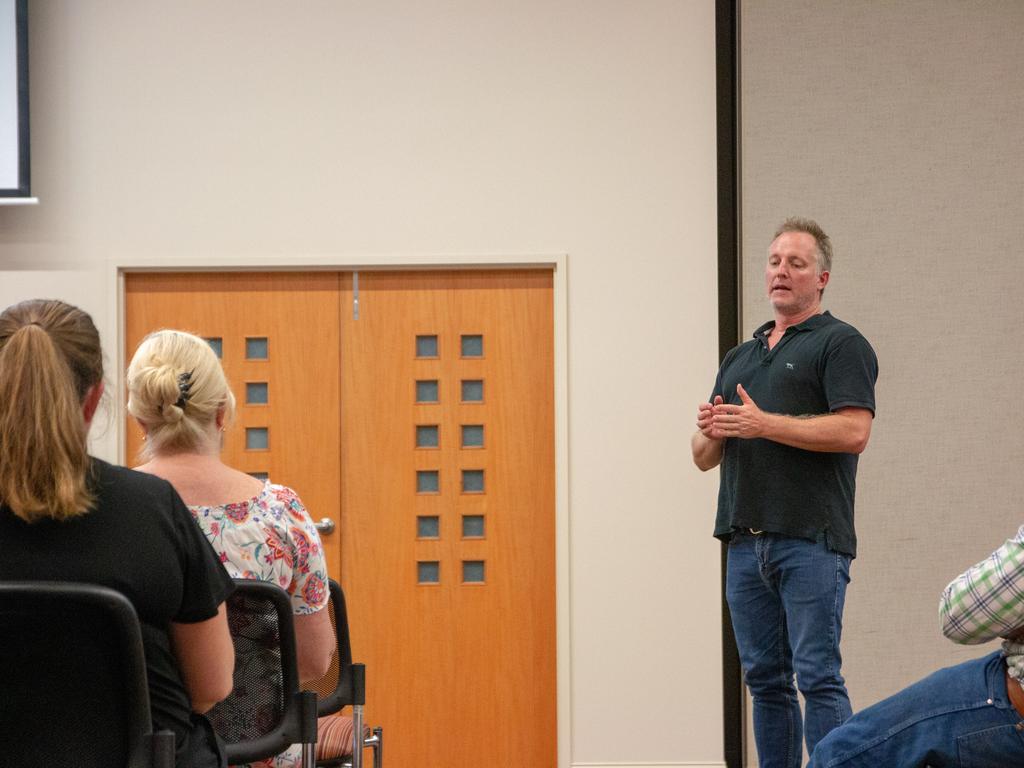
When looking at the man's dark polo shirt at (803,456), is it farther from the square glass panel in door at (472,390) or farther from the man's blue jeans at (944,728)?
the square glass panel in door at (472,390)

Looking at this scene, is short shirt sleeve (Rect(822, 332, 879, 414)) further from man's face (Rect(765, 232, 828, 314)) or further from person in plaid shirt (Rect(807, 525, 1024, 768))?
person in plaid shirt (Rect(807, 525, 1024, 768))

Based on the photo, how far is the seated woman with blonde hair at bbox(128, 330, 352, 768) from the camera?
1953 mm

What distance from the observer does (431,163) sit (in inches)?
167

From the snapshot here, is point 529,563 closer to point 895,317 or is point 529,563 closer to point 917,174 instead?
point 895,317

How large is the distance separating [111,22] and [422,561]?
2.35 meters

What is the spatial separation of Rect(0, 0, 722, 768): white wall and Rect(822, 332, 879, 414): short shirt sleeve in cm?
160

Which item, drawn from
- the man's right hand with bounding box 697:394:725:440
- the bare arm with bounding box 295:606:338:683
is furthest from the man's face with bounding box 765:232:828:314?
the bare arm with bounding box 295:606:338:683

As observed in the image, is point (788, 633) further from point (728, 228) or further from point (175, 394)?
point (728, 228)

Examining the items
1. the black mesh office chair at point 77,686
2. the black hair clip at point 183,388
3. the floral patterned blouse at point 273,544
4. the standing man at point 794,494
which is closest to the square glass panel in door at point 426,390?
the standing man at point 794,494

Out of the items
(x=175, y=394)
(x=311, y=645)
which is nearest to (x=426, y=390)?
(x=311, y=645)

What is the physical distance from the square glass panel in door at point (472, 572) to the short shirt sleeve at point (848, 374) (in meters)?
1.98

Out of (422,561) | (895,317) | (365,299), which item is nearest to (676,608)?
(422,561)

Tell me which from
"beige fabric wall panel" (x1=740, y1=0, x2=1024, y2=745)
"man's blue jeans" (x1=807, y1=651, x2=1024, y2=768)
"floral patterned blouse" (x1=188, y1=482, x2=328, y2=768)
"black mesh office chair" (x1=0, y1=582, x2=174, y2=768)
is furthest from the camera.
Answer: "beige fabric wall panel" (x1=740, y1=0, x2=1024, y2=745)

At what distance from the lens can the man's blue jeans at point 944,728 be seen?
1.57 metres
